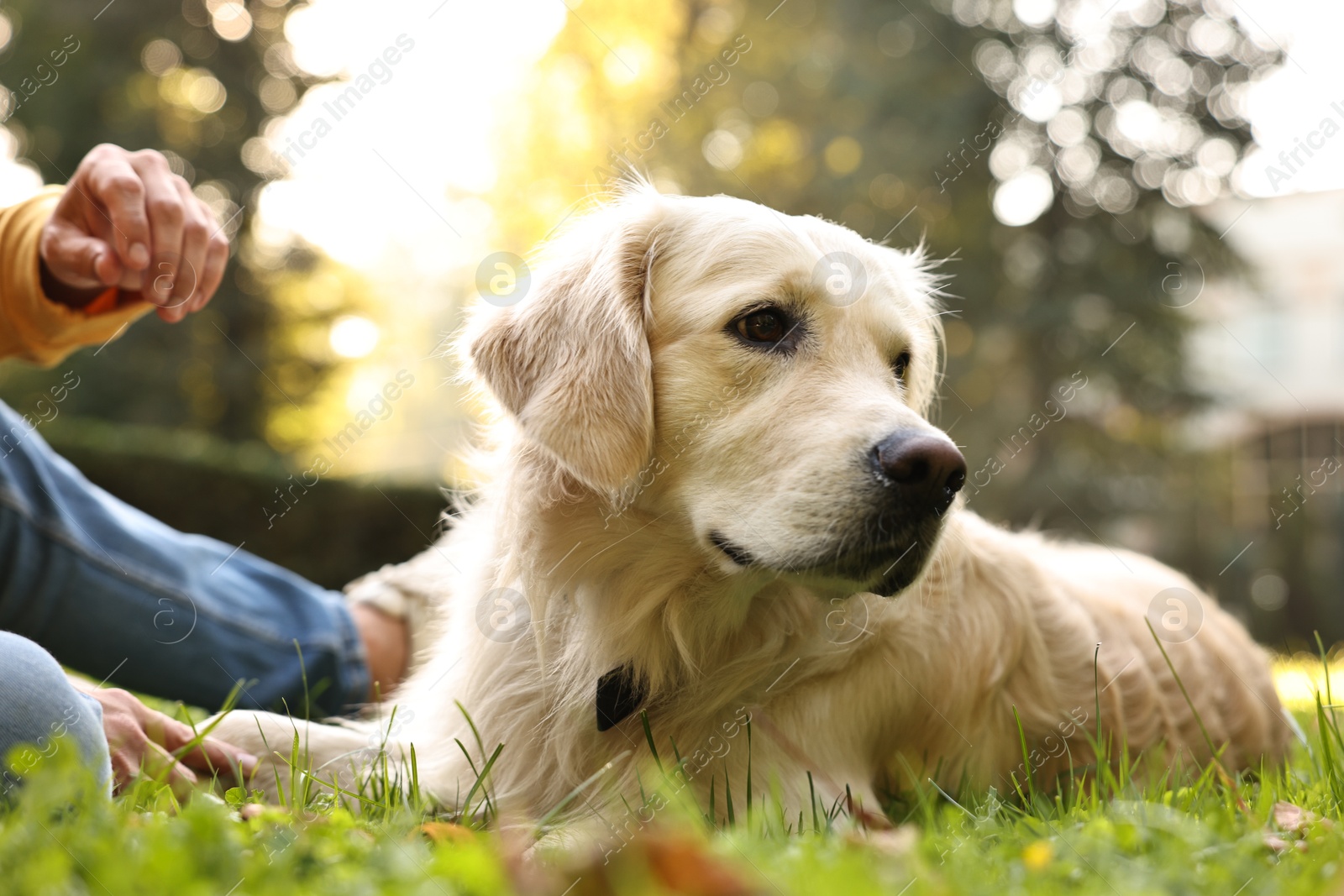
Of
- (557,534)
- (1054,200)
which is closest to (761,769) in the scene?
(557,534)

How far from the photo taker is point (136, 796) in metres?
1.73

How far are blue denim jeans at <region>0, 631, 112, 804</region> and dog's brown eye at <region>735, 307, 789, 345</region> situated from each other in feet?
5.15

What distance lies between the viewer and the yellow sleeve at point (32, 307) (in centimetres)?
282

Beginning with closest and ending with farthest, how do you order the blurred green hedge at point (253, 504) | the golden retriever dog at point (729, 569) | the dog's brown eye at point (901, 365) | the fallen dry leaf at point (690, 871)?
the fallen dry leaf at point (690, 871), the golden retriever dog at point (729, 569), the dog's brown eye at point (901, 365), the blurred green hedge at point (253, 504)

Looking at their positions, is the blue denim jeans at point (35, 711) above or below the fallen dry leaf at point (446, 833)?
above

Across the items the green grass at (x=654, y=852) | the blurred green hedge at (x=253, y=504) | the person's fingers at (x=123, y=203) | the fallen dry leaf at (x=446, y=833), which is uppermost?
the person's fingers at (x=123, y=203)

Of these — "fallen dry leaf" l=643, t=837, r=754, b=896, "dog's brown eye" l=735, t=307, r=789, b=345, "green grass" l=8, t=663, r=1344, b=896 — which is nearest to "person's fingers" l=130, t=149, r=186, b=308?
"green grass" l=8, t=663, r=1344, b=896

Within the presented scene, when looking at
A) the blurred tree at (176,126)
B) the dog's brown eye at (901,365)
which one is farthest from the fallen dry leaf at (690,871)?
the blurred tree at (176,126)

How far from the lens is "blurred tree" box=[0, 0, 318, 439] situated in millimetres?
14867

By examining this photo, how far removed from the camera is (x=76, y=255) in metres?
2.75

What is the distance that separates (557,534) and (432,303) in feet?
67.1

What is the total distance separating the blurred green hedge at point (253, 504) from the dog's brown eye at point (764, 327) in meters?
5.72

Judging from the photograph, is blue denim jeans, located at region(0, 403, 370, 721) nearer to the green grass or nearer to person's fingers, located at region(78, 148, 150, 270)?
person's fingers, located at region(78, 148, 150, 270)

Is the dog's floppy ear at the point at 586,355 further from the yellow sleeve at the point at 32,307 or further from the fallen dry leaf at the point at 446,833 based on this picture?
the yellow sleeve at the point at 32,307
